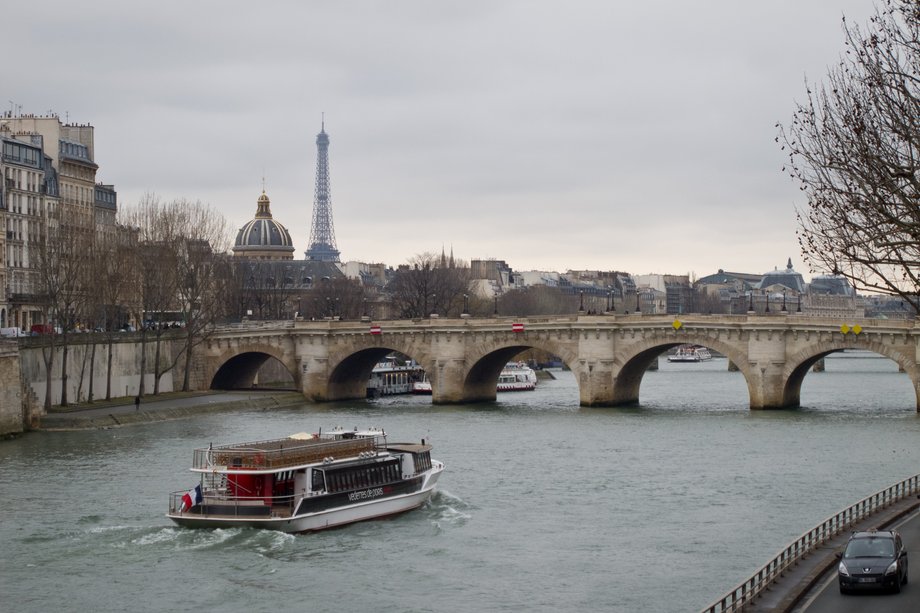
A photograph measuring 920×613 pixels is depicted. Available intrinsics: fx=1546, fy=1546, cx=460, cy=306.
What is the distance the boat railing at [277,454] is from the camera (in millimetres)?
50938

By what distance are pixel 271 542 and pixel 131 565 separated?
5151 mm

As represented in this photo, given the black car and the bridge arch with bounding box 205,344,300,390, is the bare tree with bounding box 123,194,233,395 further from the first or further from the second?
the black car

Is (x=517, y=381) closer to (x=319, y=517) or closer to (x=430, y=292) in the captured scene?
(x=430, y=292)

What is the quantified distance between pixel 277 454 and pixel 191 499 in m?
3.43

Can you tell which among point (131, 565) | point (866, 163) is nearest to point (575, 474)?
point (131, 565)

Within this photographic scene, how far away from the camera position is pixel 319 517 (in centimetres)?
5025

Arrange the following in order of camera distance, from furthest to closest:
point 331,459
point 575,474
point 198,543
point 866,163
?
point 575,474 < point 331,459 < point 198,543 < point 866,163

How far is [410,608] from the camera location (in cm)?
3862

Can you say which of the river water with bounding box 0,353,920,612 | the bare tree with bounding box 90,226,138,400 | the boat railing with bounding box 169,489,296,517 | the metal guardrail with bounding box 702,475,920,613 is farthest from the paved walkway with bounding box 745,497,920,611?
the bare tree with bounding box 90,226,138,400

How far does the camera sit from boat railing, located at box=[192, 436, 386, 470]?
50.9 m

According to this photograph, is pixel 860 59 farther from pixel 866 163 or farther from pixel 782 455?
pixel 782 455

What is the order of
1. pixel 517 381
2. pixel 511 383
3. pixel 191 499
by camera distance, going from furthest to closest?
pixel 517 381, pixel 511 383, pixel 191 499

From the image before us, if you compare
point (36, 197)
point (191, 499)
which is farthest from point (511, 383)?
point (191, 499)

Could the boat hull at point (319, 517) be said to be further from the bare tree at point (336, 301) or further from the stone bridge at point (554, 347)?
the bare tree at point (336, 301)
